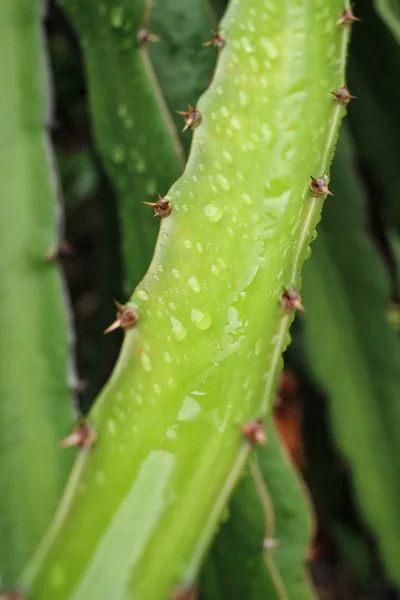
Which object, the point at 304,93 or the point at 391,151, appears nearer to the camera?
the point at 304,93

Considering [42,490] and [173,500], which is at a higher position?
→ [173,500]

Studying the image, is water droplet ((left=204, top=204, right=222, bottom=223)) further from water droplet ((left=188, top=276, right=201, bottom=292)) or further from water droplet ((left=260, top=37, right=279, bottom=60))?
water droplet ((left=260, top=37, right=279, bottom=60))

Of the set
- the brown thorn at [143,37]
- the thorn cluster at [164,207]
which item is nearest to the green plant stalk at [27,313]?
the brown thorn at [143,37]

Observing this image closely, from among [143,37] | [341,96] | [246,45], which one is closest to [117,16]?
[143,37]

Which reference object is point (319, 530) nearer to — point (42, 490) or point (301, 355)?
point (301, 355)

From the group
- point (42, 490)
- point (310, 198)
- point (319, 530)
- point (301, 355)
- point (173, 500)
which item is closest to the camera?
point (173, 500)

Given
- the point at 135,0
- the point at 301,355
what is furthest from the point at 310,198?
the point at 301,355
